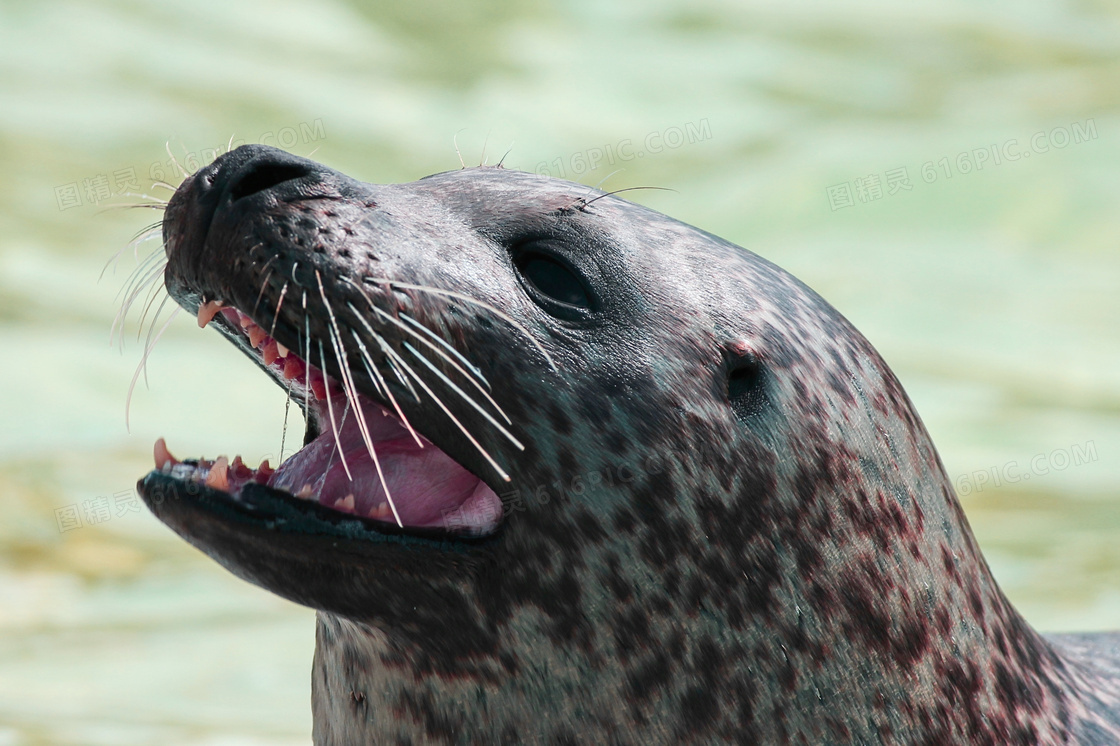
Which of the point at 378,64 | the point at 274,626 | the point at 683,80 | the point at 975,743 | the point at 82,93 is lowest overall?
the point at 274,626

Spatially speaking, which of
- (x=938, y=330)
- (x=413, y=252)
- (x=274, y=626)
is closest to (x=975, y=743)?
(x=413, y=252)

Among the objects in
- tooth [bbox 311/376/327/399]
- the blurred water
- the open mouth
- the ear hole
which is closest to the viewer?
the open mouth

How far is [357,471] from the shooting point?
2428mm

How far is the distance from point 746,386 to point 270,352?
799 mm

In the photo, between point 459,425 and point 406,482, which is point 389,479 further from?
point 459,425

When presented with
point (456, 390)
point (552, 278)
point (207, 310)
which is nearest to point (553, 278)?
point (552, 278)

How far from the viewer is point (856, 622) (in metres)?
2.44

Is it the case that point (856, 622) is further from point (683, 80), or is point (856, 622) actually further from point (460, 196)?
point (683, 80)

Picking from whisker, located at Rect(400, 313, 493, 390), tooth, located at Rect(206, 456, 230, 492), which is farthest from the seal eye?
tooth, located at Rect(206, 456, 230, 492)

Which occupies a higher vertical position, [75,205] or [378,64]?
[378,64]

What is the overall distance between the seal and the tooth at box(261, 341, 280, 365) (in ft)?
0.09

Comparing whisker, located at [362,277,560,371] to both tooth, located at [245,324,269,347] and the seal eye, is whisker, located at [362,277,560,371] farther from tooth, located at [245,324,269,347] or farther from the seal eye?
tooth, located at [245,324,269,347]

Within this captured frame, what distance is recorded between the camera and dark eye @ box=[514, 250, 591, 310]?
238cm

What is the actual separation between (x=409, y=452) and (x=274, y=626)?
3023 mm
